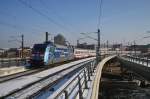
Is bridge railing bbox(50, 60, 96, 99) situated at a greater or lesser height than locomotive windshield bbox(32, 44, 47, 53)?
lesser

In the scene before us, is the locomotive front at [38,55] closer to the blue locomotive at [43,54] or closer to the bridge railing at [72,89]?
the blue locomotive at [43,54]

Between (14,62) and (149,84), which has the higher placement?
(14,62)

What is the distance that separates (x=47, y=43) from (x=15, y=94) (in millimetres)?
27442

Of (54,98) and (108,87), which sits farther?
(108,87)

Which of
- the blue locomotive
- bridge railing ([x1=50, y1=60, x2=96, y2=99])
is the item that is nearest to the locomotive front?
the blue locomotive

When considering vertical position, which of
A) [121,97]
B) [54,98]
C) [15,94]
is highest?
[54,98]

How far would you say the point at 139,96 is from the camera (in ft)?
97.2

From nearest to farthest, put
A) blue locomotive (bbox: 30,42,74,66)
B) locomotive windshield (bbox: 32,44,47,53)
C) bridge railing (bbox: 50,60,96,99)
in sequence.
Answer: bridge railing (bbox: 50,60,96,99) < blue locomotive (bbox: 30,42,74,66) < locomotive windshield (bbox: 32,44,47,53)

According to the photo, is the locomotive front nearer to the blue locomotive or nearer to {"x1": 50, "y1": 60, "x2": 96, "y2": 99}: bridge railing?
the blue locomotive

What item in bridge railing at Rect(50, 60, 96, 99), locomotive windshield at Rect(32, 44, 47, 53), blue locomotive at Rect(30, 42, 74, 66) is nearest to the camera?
bridge railing at Rect(50, 60, 96, 99)

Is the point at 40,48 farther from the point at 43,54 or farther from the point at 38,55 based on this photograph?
the point at 43,54

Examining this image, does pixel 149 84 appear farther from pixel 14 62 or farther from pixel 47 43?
Answer: pixel 14 62

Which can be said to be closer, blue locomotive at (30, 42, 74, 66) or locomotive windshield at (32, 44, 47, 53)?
Answer: blue locomotive at (30, 42, 74, 66)

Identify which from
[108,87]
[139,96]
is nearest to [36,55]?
[108,87]
